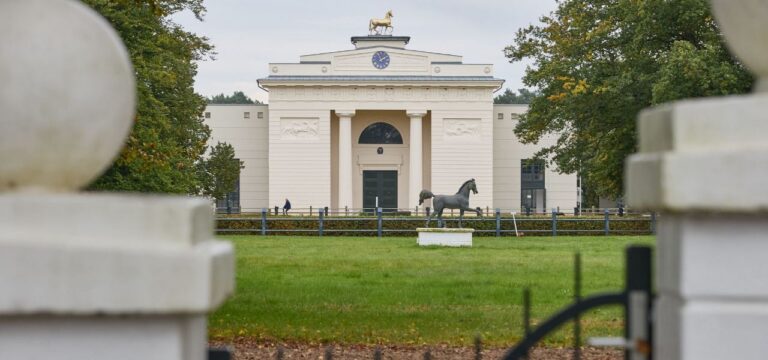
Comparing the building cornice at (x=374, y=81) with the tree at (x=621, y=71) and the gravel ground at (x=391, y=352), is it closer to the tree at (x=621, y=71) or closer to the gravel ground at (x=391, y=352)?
the tree at (x=621, y=71)

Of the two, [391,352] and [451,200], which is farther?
[451,200]

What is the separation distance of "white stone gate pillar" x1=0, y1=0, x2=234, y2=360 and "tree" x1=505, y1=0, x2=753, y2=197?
22.7 metres

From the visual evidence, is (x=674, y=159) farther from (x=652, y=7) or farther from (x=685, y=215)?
(x=652, y=7)

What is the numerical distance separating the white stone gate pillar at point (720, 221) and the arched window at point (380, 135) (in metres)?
61.9

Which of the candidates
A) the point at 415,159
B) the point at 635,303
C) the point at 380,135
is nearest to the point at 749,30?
the point at 635,303

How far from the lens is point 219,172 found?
171 feet

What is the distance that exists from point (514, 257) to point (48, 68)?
20.0 m

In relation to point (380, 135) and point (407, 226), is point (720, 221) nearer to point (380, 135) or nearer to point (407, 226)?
point (407, 226)

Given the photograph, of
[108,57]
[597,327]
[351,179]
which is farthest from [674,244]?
[351,179]

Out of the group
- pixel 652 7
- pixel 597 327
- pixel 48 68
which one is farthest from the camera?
pixel 652 7

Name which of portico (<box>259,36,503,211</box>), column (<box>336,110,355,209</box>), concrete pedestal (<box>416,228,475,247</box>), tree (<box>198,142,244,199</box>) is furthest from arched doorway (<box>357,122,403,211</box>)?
concrete pedestal (<box>416,228,475,247</box>)

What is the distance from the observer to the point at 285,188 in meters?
62.4

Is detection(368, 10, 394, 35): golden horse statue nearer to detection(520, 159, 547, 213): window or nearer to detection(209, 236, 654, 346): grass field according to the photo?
detection(520, 159, 547, 213): window

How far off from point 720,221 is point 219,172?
50.7 metres
